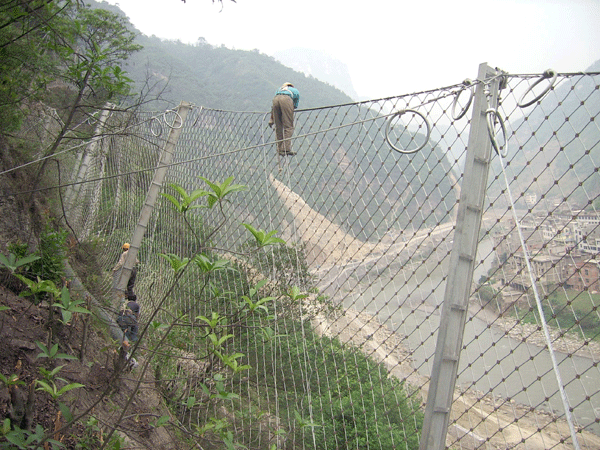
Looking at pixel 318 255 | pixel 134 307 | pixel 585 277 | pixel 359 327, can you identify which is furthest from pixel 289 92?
pixel 359 327

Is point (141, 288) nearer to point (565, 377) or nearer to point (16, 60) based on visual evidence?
point (16, 60)

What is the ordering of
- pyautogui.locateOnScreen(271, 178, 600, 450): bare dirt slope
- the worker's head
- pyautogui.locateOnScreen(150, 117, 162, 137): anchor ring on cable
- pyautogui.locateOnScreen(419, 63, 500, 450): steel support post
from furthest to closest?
pyautogui.locateOnScreen(150, 117, 162, 137): anchor ring on cable, the worker's head, pyautogui.locateOnScreen(271, 178, 600, 450): bare dirt slope, pyautogui.locateOnScreen(419, 63, 500, 450): steel support post

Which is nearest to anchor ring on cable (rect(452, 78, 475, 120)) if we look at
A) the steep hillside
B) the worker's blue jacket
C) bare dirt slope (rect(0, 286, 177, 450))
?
bare dirt slope (rect(0, 286, 177, 450))

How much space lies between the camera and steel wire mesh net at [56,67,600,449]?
1.16 m

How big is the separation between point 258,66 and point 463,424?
38150 mm

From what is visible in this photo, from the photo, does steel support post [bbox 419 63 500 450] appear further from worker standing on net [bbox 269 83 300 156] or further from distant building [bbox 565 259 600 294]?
worker standing on net [bbox 269 83 300 156]

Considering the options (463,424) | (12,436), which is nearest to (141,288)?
(12,436)

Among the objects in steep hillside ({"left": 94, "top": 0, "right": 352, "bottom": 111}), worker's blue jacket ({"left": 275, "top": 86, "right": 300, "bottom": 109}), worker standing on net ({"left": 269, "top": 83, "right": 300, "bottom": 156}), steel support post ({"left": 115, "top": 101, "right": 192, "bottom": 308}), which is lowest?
steel support post ({"left": 115, "top": 101, "right": 192, "bottom": 308})

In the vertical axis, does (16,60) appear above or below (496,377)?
above

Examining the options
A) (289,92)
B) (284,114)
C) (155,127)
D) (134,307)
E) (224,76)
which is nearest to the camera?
(284,114)

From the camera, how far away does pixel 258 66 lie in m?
42.1

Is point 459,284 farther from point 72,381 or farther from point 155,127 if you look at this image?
point 155,127

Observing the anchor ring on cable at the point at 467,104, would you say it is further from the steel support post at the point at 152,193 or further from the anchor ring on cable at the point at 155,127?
the anchor ring on cable at the point at 155,127

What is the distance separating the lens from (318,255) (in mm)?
1659
